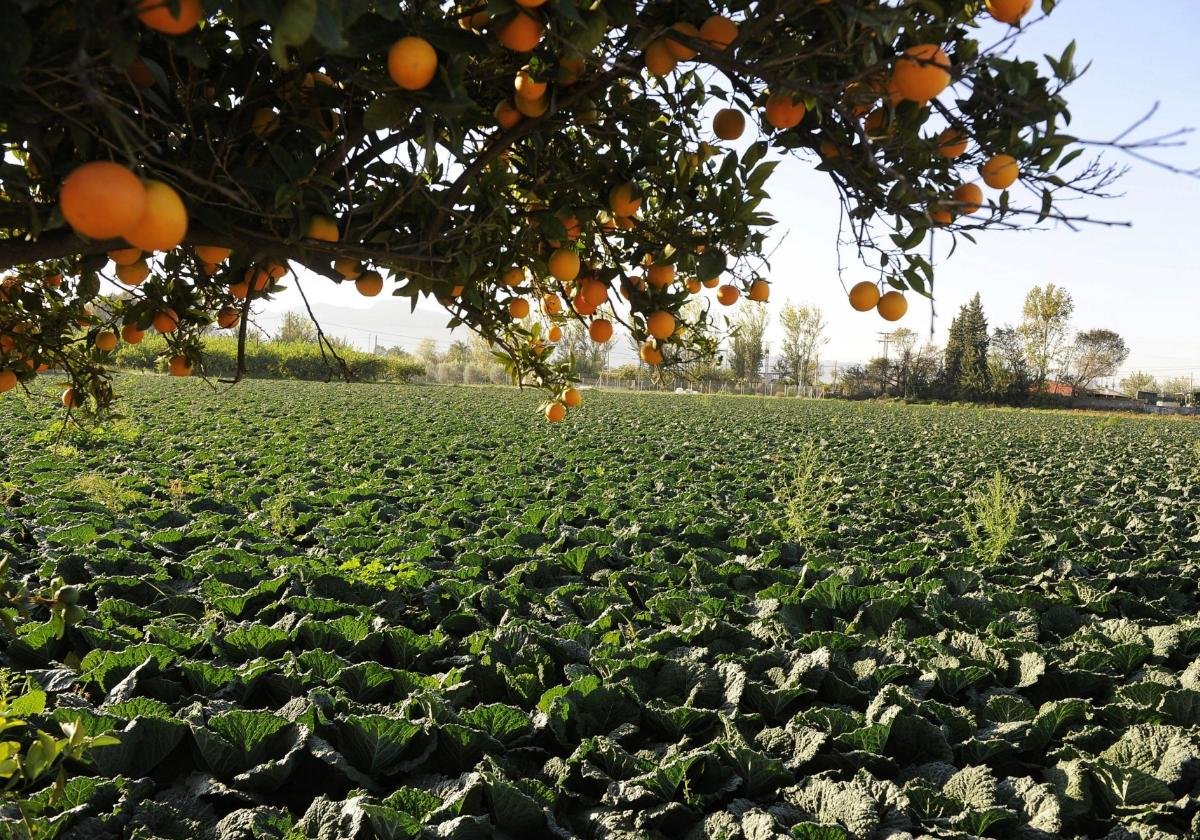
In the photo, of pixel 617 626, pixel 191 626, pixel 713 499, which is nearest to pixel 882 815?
pixel 617 626

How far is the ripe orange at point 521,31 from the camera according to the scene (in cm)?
121

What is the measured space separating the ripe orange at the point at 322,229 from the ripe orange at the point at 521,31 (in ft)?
1.69

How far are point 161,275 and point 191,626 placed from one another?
91.0 inches

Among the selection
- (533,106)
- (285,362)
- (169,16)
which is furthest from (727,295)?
(285,362)

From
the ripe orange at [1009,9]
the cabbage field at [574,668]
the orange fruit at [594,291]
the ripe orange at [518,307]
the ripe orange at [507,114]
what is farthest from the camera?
the cabbage field at [574,668]

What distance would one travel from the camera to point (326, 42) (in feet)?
2.58

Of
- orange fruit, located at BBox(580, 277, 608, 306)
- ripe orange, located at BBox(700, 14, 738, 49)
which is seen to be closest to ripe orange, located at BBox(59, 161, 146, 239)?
ripe orange, located at BBox(700, 14, 738, 49)

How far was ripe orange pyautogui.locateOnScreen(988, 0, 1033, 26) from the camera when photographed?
128 cm

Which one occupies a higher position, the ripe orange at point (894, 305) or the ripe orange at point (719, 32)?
the ripe orange at point (719, 32)

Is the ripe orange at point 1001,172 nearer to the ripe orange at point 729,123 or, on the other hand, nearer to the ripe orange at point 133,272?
the ripe orange at point 729,123

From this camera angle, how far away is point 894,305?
5.39ft

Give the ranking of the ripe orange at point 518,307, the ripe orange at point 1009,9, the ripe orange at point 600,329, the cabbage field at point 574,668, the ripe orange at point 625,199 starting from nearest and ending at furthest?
the ripe orange at point 1009,9, the ripe orange at point 625,199, the ripe orange at point 600,329, the ripe orange at point 518,307, the cabbage field at point 574,668

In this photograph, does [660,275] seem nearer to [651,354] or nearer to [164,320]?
[651,354]

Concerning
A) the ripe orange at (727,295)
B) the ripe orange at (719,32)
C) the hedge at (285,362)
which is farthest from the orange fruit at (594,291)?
the hedge at (285,362)
